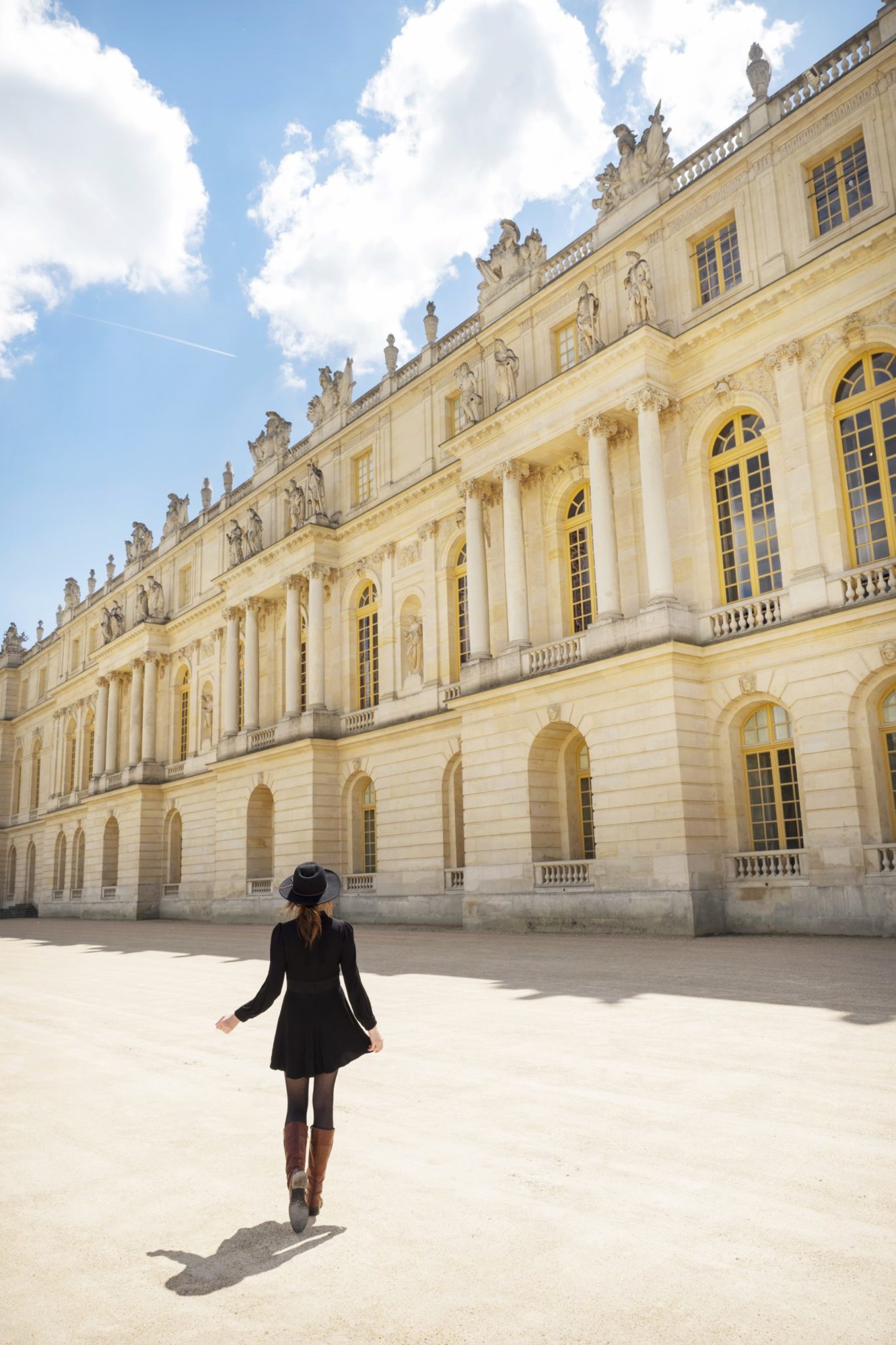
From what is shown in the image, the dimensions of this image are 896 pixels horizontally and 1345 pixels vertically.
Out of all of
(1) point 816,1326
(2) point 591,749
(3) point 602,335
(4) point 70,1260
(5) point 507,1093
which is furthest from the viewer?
(3) point 602,335

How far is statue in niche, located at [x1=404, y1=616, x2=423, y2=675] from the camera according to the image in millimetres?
33219

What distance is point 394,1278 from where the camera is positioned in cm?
420

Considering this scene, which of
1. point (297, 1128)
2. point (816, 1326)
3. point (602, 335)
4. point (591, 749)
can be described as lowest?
point (816, 1326)

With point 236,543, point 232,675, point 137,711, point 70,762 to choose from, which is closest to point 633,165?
point 236,543

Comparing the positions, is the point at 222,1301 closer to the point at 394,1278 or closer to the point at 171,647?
the point at 394,1278

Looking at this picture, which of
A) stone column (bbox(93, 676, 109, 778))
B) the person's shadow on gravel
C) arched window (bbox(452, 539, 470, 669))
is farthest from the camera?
stone column (bbox(93, 676, 109, 778))

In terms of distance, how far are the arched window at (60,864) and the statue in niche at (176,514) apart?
917 inches

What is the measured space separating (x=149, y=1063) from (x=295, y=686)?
97.3 ft

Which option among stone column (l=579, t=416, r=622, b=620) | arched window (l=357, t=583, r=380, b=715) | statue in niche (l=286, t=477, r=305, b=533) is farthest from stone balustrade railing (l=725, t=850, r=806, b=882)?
statue in niche (l=286, t=477, r=305, b=533)

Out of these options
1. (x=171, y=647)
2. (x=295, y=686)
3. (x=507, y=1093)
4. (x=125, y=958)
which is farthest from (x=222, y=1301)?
(x=171, y=647)

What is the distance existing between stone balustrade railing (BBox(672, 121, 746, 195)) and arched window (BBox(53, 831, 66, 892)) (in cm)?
5515

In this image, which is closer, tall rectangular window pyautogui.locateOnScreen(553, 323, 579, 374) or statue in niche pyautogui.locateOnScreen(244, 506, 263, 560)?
tall rectangular window pyautogui.locateOnScreen(553, 323, 579, 374)

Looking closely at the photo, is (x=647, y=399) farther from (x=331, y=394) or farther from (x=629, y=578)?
(x=331, y=394)

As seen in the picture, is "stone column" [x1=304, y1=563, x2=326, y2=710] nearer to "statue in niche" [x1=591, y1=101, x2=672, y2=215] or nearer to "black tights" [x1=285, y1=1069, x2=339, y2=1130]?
"statue in niche" [x1=591, y1=101, x2=672, y2=215]
